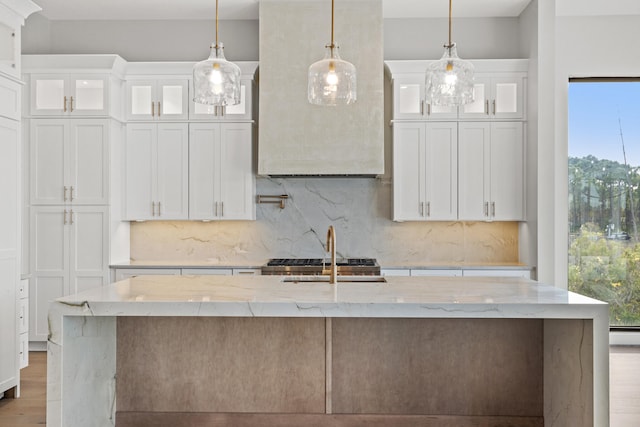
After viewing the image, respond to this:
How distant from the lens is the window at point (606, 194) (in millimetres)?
5371

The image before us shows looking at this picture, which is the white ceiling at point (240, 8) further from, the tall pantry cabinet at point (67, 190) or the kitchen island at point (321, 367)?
the kitchen island at point (321, 367)

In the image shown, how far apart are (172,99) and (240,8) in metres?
1.05

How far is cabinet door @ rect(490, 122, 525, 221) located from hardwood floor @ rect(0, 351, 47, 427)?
387 cm

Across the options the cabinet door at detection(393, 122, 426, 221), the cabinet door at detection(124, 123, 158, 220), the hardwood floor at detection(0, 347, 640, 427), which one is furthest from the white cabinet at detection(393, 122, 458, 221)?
the cabinet door at detection(124, 123, 158, 220)

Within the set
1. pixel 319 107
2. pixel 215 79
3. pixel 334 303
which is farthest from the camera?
pixel 319 107

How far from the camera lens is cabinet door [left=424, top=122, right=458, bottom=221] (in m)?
5.08

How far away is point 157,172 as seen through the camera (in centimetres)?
514

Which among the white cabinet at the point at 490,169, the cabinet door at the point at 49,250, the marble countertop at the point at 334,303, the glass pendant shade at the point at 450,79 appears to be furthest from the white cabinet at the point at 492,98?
the cabinet door at the point at 49,250

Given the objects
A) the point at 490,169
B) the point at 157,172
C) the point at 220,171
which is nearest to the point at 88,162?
the point at 157,172

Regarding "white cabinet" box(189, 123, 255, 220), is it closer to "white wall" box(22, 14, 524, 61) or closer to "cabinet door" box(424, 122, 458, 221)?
"white wall" box(22, 14, 524, 61)

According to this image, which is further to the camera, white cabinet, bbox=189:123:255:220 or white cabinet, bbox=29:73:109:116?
white cabinet, bbox=189:123:255:220

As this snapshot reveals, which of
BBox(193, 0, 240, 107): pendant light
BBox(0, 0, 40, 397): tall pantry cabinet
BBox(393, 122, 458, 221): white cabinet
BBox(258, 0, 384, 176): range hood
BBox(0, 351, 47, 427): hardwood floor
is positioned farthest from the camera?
BBox(393, 122, 458, 221): white cabinet

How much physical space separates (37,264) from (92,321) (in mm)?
2716

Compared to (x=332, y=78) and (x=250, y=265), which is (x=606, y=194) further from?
(x=332, y=78)
